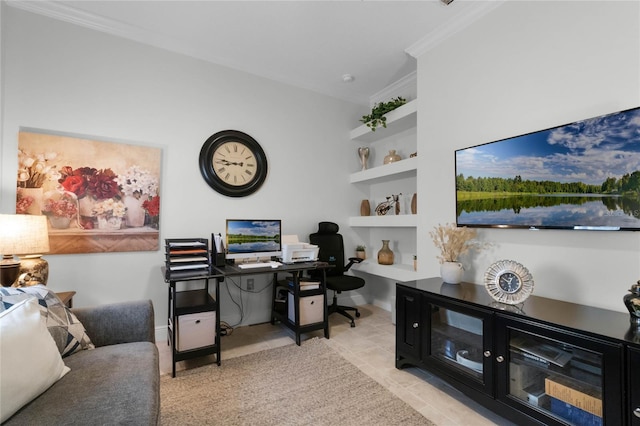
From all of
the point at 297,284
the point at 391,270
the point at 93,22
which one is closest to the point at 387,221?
the point at 391,270

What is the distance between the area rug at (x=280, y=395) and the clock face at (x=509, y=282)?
3.02ft

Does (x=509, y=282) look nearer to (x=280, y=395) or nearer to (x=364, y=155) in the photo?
(x=280, y=395)

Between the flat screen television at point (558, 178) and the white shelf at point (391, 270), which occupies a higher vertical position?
the flat screen television at point (558, 178)

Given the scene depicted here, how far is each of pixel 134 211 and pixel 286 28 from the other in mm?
2200

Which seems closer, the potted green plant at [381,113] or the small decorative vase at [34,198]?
the small decorative vase at [34,198]

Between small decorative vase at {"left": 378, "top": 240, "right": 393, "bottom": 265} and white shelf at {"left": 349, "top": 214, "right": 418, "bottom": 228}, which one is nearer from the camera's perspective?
white shelf at {"left": 349, "top": 214, "right": 418, "bottom": 228}

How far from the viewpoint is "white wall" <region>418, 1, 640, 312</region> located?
171 centimetres

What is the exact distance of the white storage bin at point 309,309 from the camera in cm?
279

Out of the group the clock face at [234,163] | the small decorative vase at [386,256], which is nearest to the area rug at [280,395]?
the small decorative vase at [386,256]

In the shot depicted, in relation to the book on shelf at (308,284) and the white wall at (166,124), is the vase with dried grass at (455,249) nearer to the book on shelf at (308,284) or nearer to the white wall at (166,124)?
the book on shelf at (308,284)

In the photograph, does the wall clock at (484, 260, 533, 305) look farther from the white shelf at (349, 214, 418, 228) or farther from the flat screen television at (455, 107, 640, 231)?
the white shelf at (349, 214, 418, 228)

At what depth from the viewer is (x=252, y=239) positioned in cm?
288

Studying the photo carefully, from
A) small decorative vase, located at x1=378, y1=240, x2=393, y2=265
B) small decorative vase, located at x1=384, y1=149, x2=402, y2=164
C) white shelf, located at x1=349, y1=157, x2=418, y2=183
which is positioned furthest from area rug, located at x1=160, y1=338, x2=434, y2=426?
small decorative vase, located at x1=384, y1=149, x2=402, y2=164

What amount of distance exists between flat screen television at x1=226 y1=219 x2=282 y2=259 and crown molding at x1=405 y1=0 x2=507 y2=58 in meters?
2.24
